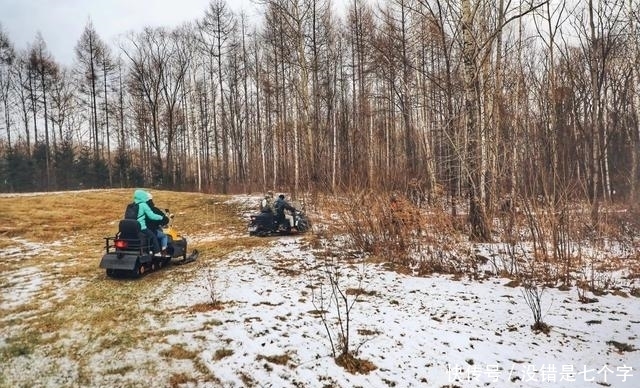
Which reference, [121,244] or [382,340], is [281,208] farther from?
[382,340]

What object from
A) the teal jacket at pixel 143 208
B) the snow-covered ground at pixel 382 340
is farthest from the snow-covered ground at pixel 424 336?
the teal jacket at pixel 143 208

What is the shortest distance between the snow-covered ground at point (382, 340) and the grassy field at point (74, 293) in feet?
0.36

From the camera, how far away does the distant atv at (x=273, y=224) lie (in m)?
11.6

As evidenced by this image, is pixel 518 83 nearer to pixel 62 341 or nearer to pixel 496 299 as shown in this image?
pixel 496 299

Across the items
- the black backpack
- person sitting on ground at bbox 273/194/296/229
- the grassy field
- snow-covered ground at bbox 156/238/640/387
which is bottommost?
snow-covered ground at bbox 156/238/640/387

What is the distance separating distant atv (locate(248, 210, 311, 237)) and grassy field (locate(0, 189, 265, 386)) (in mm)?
691

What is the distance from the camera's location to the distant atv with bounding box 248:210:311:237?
1162cm

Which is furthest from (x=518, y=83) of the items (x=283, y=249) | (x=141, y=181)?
(x=141, y=181)

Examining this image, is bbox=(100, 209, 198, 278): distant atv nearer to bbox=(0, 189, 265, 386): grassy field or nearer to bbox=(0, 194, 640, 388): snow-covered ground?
bbox=(0, 189, 265, 386): grassy field

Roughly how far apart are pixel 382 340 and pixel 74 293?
537 cm

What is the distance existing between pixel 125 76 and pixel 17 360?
38873mm

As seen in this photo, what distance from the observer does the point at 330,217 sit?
28.4 feet

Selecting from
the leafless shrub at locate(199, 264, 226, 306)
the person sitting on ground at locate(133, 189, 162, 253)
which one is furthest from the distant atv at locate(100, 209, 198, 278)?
the leafless shrub at locate(199, 264, 226, 306)

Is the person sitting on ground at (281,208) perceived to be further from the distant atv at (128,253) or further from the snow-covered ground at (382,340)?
the snow-covered ground at (382,340)
